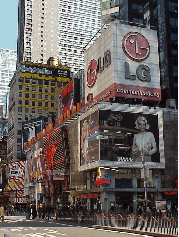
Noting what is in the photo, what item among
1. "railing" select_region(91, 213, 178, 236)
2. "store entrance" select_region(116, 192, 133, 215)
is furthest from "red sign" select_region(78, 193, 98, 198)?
"railing" select_region(91, 213, 178, 236)

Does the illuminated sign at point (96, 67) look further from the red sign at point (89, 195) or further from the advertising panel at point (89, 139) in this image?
the red sign at point (89, 195)

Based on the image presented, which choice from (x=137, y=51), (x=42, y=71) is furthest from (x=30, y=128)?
(x=137, y=51)

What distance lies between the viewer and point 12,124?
137 m

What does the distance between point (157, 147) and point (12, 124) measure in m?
80.9

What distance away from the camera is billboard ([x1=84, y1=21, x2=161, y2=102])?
68456 mm

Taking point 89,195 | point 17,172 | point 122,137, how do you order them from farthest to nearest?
point 17,172 < point 89,195 < point 122,137

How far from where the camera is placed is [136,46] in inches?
2808

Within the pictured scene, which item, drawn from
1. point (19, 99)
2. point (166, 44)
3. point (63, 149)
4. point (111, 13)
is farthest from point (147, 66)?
point (19, 99)

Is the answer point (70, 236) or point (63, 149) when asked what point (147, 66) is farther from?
point (70, 236)

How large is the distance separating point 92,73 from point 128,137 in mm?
18912

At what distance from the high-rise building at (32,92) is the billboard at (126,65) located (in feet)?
210

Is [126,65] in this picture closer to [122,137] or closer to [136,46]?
[136,46]

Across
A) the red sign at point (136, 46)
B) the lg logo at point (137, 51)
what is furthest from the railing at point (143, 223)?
the red sign at point (136, 46)

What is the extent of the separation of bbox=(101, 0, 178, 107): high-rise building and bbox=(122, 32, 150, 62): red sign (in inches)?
818
